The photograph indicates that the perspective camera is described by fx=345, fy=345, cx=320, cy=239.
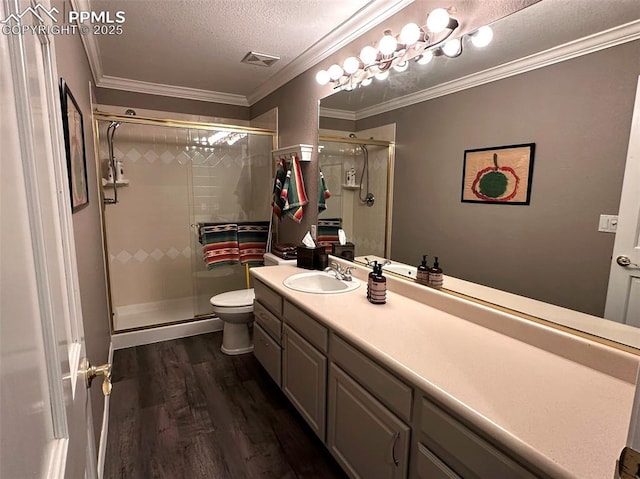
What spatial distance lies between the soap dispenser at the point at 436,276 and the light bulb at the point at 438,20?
3.53ft

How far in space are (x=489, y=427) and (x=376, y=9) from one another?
6.51ft

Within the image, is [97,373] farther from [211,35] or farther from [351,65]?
[211,35]

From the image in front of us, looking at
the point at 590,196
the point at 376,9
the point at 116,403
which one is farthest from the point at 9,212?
the point at 116,403

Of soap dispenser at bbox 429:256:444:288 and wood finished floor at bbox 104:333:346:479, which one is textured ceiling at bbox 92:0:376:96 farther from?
wood finished floor at bbox 104:333:346:479

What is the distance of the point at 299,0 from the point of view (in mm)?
1821

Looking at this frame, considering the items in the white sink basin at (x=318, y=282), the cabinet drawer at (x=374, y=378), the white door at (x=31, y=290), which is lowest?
the cabinet drawer at (x=374, y=378)

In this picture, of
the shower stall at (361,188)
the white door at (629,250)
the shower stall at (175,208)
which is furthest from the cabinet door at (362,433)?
the shower stall at (175,208)

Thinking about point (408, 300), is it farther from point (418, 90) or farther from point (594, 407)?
point (418, 90)

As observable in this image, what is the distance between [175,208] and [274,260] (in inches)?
58.6

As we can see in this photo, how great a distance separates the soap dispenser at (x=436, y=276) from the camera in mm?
1753

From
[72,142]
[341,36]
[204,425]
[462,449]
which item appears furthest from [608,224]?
[204,425]

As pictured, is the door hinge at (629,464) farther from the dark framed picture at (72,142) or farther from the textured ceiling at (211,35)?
the textured ceiling at (211,35)

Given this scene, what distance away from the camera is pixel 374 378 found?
1296 millimetres

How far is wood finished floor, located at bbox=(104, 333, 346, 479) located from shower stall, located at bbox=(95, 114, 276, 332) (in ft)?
2.85
